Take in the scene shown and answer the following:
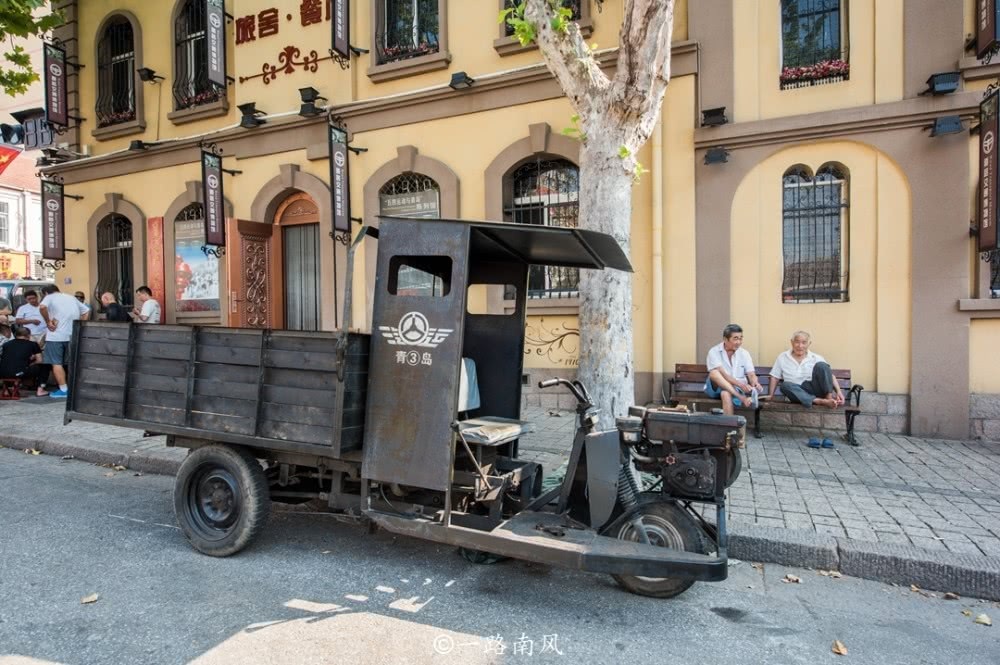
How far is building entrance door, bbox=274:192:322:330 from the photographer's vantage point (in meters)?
11.0

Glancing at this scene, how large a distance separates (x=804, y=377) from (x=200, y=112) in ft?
37.1

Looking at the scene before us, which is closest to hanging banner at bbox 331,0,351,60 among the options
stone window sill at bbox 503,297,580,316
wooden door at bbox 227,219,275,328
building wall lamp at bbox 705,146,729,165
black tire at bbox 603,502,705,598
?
wooden door at bbox 227,219,275,328

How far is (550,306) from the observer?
8820 millimetres

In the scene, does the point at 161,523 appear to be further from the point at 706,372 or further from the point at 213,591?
the point at 706,372

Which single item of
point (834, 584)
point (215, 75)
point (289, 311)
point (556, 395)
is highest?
point (215, 75)

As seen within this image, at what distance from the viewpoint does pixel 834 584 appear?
384 cm

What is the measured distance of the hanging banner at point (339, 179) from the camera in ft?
31.5

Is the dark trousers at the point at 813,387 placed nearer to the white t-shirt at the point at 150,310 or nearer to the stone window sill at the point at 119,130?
the white t-shirt at the point at 150,310

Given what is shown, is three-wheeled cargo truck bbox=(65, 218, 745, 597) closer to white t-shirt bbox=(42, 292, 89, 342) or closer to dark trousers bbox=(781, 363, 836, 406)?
dark trousers bbox=(781, 363, 836, 406)

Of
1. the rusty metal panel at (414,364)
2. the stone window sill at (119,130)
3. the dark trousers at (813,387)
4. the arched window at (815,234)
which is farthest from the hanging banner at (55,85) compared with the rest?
the dark trousers at (813,387)

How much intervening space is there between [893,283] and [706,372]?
2.43 metres

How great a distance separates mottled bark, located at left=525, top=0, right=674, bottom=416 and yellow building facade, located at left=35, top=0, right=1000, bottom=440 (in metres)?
2.96

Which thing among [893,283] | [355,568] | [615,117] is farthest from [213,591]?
[893,283]

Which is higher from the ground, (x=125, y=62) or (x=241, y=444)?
(x=125, y=62)
